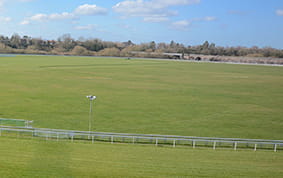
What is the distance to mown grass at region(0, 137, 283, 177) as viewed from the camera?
1322cm

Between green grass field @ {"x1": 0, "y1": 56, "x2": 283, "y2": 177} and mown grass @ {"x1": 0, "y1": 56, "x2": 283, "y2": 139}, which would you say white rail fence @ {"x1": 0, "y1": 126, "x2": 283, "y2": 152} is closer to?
green grass field @ {"x1": 0, "y1": 56, "x2": 283, "y2": 177}

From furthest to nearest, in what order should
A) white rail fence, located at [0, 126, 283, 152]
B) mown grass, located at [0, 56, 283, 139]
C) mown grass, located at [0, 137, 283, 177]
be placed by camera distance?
mown grass, located at [0, 56, 283, 139] < white rail fence, located at [0, 126, 283, 152] < mown grass, located at [0, 137, 283, 177]

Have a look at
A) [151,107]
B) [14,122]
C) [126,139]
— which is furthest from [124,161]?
[151,107]

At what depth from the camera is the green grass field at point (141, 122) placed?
13.8m

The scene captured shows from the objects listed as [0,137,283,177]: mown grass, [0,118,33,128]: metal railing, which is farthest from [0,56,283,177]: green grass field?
[0,118,33,128]: metal railing

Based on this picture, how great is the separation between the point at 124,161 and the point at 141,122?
12.6 meters

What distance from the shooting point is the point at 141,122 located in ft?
90.1

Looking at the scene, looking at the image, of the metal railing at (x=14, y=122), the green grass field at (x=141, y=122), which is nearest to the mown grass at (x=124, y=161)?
the green grass field at (x=141, y=122)

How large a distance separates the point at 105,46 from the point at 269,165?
181926 millimetres

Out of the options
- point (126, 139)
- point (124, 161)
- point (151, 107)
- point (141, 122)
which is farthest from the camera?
point (151, 107)

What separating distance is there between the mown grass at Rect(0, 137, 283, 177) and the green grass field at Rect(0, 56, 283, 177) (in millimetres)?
37

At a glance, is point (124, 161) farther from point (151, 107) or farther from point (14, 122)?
point (151, 107)

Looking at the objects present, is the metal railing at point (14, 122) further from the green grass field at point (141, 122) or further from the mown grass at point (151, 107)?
the mown grass at point (151, 107)

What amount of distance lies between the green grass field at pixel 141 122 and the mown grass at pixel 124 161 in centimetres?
4
